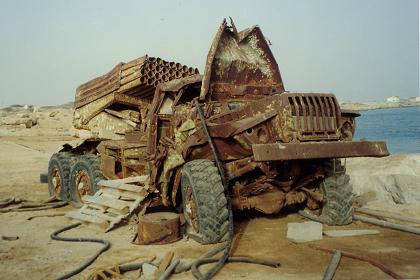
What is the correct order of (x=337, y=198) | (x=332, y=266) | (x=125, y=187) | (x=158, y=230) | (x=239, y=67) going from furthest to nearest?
(x=125, y=187)
(x=239, y=67)
(x=337, y=198)
(x=158, y=230)
(x=332, y=266)

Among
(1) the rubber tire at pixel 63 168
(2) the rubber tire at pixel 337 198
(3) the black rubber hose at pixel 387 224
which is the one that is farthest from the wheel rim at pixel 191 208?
(1) the rubber tire at pixel 63 168

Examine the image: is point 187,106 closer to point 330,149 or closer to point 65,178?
point 330,149

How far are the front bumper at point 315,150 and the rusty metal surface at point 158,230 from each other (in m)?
1.78

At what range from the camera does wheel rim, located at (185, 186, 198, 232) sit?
609 cm

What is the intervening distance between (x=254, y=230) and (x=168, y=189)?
159 cm

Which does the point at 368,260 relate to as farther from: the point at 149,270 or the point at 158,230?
the point at 158,230

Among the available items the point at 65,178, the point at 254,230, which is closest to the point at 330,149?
the point at 254,230

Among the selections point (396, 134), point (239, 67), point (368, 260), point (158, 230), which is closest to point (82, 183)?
point (158, 230)

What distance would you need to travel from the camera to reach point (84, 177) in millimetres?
9305

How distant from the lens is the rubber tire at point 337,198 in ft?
21.5

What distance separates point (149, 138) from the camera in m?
7.35

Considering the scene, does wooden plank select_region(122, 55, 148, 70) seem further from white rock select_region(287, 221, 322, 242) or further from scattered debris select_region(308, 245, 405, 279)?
scattered debris select_region(308, 245, 405, 279)

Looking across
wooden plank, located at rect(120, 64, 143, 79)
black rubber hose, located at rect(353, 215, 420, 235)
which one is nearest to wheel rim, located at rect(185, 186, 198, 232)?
black rubber hose, located at rect(353, 215, 420, 235)

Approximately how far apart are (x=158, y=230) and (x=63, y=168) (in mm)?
5049
